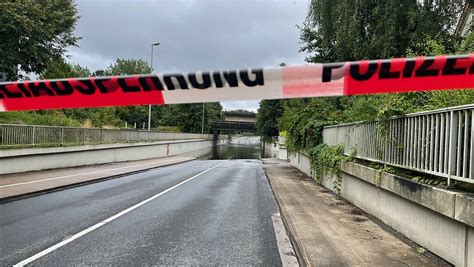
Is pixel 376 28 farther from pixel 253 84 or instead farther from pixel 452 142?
pixel 253 84

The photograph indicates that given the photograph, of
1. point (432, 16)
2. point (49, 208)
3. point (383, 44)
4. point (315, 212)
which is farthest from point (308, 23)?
point (49, 208)

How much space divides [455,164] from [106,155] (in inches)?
1043

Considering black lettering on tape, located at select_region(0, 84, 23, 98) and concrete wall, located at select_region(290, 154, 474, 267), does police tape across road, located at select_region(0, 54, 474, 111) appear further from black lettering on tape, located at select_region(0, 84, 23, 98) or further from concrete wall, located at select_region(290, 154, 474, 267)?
concrete wall, located at select_region(290, 154, 474, 267)

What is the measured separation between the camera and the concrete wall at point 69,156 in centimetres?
1805

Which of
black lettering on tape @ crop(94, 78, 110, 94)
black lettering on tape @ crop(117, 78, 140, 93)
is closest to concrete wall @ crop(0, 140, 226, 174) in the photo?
black lettering on tape @ crop(94, 78, 110, 94)

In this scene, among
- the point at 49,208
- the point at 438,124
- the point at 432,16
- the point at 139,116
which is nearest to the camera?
the point at 438,124

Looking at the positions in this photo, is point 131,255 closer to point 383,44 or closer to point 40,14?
point 383,44

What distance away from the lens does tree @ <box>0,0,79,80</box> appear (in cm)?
2715

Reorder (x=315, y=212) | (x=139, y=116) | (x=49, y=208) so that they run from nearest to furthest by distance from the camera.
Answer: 1. (x=315, y=212)
2. (x=49, y=208)
3. (x=139, y=116)

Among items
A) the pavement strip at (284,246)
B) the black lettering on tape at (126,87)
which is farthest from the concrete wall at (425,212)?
the black lettering on tape at (126,87)

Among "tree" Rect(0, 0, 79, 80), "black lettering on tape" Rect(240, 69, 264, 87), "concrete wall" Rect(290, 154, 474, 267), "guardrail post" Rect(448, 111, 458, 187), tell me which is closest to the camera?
"black lettering on tape" Rect(240, 69, 264, 87)

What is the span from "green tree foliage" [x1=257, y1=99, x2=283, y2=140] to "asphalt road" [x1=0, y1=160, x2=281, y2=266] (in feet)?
200

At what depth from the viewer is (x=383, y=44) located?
55.2 ft

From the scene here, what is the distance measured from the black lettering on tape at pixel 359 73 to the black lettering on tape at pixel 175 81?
1992mm
